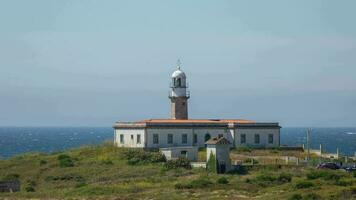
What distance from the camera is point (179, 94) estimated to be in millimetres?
87062

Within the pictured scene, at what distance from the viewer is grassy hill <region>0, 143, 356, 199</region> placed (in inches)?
2418

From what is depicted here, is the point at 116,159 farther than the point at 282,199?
Yes

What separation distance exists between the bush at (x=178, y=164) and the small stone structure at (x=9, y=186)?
11125 mm

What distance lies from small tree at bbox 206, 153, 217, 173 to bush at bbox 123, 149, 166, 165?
5.17 metres

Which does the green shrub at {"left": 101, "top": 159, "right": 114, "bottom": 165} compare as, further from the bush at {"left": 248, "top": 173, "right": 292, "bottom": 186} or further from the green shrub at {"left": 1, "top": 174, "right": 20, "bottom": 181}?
the bush at {"left": 248, "top": 173, "right": 292, "bottom": 186}

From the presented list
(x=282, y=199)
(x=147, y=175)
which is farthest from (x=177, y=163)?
(x=282, y=199)

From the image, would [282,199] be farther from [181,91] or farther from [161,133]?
[181,91]

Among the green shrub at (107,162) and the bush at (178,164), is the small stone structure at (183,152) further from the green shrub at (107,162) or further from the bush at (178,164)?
the green shrub at (107,162)

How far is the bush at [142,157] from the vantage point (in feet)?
246

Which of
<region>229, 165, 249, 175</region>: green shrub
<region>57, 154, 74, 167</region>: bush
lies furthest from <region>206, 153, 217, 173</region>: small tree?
<region>57, 154, 74, 167</region>: bush

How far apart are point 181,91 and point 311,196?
97.7ft

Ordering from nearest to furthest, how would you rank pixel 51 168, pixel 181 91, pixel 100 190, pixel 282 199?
pixel 282 199
pixel 100 190
pixel 51 168
pixel 181 91

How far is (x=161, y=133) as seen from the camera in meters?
81.4

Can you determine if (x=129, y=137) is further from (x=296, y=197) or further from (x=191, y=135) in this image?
(x=296, y=197)
